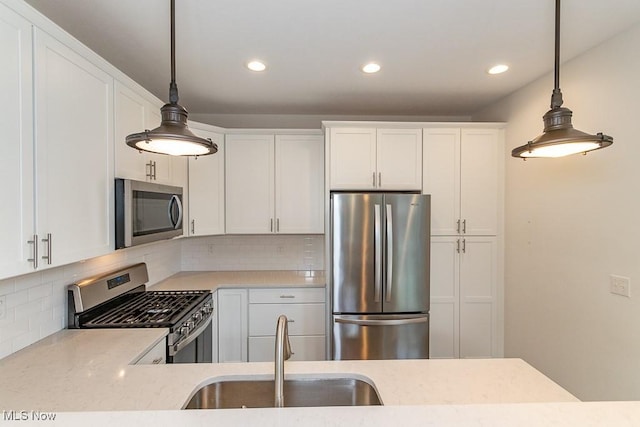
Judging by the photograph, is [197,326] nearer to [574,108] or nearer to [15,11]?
[15,11]

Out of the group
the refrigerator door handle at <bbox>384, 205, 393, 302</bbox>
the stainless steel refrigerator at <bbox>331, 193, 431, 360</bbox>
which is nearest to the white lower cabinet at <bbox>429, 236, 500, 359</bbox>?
the stainless steel refrigerator at <bbox>331, 193, 431, 360</bbox>

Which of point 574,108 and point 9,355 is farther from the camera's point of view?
point 574,108

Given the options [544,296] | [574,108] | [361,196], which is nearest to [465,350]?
[544,296]

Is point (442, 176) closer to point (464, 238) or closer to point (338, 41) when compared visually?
point (464, 238)

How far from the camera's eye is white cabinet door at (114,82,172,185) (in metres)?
1.91

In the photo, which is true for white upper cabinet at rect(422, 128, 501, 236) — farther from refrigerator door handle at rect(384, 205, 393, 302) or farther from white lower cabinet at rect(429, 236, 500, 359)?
refrigerator door handle at rect(384, 205, 393, 302)

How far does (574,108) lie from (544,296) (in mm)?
1396

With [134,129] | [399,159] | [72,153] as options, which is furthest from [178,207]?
[399,159]

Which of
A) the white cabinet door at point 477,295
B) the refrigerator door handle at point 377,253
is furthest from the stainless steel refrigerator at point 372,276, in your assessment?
the white cabinet door at point 477,295

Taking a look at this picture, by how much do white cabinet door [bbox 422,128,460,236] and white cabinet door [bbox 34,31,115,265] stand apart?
2.46m

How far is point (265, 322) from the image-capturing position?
297 cm

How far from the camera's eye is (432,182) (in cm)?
295

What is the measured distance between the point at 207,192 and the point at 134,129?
42.7 inches

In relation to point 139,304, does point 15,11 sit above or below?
above
